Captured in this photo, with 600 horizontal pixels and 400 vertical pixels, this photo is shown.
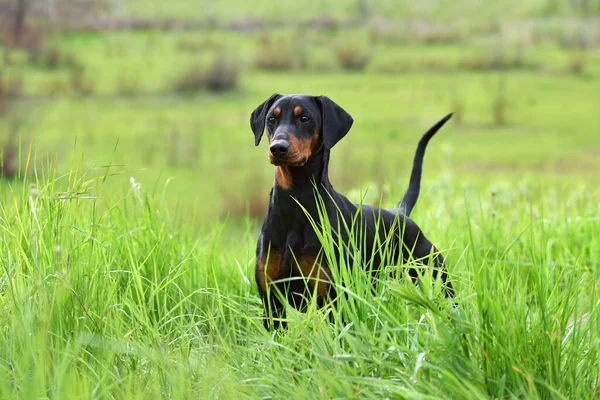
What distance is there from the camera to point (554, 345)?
2.69 metres

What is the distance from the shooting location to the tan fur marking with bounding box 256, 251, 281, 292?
3447 millimetres

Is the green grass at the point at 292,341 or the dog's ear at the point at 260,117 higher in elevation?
the dog's ear at the point at 260,117

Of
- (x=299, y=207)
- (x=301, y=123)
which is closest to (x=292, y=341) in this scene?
(x=299, y=207)

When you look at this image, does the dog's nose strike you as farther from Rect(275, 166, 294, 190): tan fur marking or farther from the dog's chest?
the dog's chest

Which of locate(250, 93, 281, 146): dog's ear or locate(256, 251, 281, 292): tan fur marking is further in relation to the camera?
locate(250, 93, 281, 146): dog's ear

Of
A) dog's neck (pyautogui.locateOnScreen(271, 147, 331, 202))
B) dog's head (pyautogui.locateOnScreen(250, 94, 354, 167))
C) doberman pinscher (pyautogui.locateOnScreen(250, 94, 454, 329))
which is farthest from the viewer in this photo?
dog's neck (pyautogui.locateOnScreen(271, 147, 331, 202))

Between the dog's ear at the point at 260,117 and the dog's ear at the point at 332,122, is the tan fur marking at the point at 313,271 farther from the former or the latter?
the dog's ear at the point at 260,117

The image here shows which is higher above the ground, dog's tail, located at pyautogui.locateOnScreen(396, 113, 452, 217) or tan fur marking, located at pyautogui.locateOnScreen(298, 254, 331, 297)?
dog's tail, located at pyautogui.locateOnScreen(396, 113, 452, 217)

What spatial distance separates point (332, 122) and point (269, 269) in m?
0.77

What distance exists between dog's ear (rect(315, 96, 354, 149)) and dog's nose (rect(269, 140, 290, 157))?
0.37 metres

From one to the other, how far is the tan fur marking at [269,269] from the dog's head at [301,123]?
0.45 meters

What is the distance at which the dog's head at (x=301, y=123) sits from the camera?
10.8 ft

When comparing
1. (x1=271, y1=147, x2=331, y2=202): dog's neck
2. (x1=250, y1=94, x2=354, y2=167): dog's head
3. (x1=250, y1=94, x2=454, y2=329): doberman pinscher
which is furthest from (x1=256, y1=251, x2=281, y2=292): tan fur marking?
(x1=250, y1=94, x2=354, y2=167): dog's head

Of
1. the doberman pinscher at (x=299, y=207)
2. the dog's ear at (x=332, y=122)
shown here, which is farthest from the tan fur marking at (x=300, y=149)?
the dog's ear at (x=332, y=122)
